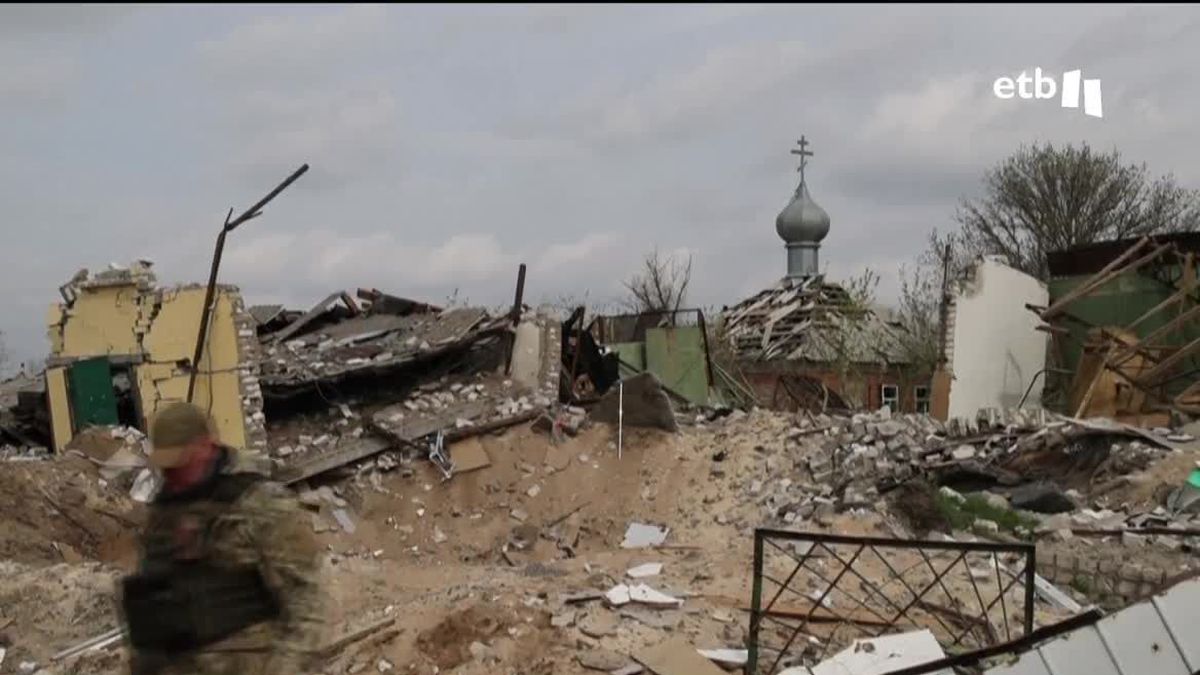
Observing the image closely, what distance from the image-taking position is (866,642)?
617cm

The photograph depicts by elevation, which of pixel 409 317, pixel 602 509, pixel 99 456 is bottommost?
pixel 602 509

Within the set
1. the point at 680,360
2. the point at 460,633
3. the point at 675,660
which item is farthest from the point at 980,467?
the point at 680,360

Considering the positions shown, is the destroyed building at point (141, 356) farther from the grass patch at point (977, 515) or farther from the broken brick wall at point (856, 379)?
the broken brick wall at point (856, 379)

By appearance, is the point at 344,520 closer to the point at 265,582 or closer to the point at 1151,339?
the point at 265,582

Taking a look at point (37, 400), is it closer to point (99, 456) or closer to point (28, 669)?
point (99, 456)

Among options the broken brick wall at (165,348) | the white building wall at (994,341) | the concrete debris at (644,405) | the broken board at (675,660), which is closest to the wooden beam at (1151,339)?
the white building wall at (994,341)

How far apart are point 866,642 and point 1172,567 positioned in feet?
13.3

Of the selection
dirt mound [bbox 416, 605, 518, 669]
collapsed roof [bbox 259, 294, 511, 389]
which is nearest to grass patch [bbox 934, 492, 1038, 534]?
dirt mound [bbox 416, 605, 518, 669]

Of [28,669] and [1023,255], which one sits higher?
[1023,255]

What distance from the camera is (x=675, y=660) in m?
6.57

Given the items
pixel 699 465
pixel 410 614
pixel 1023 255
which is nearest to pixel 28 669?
pixel 410 614

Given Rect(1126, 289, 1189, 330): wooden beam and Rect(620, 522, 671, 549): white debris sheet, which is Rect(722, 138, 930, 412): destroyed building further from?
Rect(620, 522, 671, 549): white debris sheet

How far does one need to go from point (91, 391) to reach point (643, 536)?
6.37 metres

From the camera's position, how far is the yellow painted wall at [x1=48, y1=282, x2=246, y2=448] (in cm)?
1201
